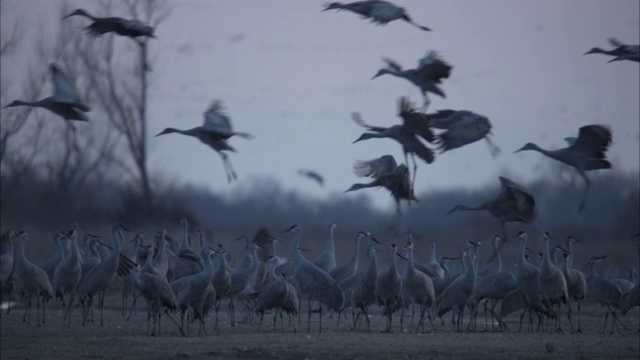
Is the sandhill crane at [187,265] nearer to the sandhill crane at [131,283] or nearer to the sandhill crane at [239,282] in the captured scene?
the sandhill crane at [131,283]

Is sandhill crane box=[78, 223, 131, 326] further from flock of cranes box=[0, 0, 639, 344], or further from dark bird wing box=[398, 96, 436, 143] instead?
dark bird wing box=[398, 96, 436, 143]

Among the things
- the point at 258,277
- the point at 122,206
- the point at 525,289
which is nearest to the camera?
the point at 525,289

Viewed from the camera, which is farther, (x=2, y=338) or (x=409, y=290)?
(x=409, y=290)

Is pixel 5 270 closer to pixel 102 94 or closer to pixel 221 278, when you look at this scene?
pixel 221 278

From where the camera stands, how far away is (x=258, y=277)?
73.2ft

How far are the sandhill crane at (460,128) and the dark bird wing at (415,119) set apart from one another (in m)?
0.10

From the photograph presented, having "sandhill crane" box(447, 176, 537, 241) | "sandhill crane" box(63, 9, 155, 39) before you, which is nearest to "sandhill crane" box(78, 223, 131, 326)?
"sandhill crane" box(63, 9, 155, 39)

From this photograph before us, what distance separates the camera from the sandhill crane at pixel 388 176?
19.2 meters

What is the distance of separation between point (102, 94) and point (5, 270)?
1014 cm

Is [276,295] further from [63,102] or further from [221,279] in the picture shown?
[63,102]

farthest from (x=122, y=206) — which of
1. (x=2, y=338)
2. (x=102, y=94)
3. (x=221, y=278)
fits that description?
(x=2, y=338)

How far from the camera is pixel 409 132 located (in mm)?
18547

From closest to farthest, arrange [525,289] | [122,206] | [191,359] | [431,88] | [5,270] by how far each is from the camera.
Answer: [191,359] < [431,88] < [525,289] < [5,270] < [122,206]

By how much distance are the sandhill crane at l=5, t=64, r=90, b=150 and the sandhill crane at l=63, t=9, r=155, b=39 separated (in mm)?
1155
